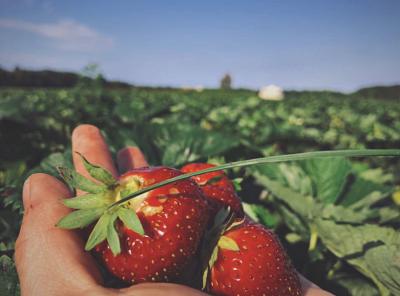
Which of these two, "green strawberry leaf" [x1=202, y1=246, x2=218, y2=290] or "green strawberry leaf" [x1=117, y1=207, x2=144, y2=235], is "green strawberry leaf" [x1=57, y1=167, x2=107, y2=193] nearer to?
"green strawberry leaf" [x1=117, y1=207, x2=144, y2=235]

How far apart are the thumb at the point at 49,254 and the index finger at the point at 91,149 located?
0.26 meters

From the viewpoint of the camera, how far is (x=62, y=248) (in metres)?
0.78

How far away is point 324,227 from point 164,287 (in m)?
0.68

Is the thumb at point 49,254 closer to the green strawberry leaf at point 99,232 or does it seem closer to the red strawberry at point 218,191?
the green strawberry leaf at point 99,232

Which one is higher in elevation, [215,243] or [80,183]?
[80,183]

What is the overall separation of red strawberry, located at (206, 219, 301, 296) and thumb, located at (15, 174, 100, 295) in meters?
0.27

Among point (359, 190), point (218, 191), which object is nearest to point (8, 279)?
point (218, 191)

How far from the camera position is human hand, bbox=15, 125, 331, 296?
730 mm

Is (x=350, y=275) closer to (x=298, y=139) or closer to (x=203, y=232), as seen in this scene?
(x=203, y=232)

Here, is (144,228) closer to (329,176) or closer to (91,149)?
(91,149)

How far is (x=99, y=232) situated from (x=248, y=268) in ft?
1.12

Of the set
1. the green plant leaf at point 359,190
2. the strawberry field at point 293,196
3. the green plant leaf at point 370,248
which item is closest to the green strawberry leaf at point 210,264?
the strawberry field at point 293,196

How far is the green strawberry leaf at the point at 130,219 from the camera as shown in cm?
81

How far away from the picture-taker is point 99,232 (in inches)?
32.0
